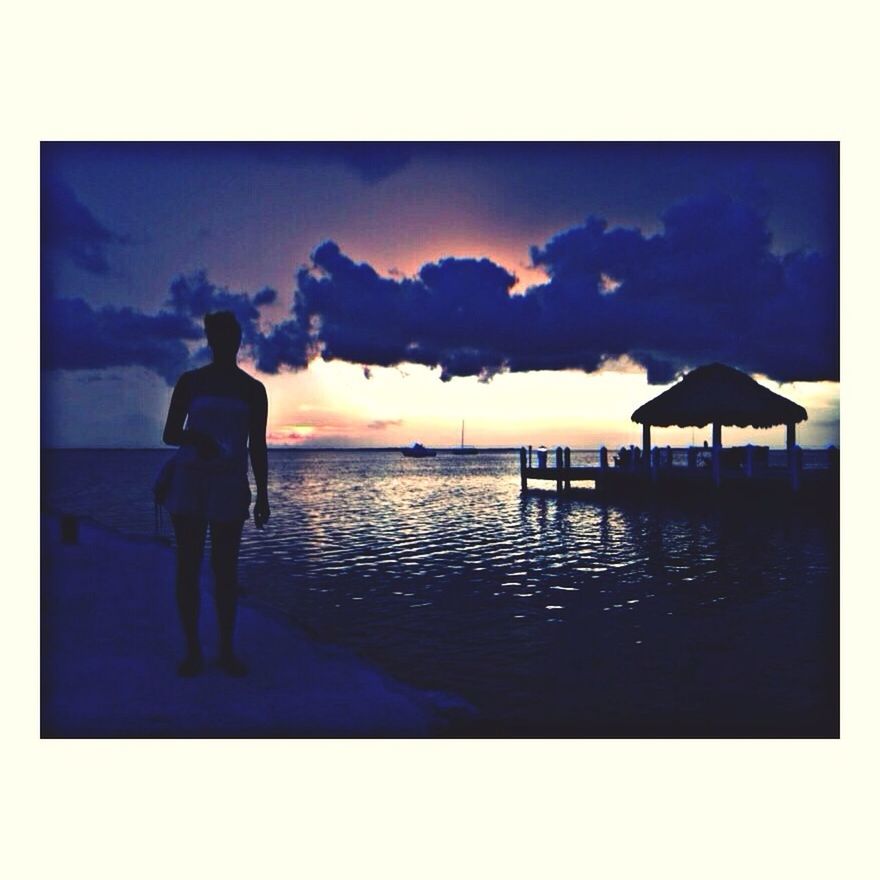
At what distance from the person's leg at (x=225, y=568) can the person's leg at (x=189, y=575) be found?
0.09 metres

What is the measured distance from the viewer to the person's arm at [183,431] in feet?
14.1

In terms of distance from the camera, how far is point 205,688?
4605 millimetres

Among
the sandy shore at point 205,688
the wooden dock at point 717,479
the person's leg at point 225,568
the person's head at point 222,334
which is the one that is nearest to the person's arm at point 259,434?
the person's leg at point 225,568

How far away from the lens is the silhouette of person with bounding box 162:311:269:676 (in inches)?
170

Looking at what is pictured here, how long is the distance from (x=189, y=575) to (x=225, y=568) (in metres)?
0.22

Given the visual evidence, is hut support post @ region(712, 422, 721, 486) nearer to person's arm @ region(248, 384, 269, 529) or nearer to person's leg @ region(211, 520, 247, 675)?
person's arm @ region(248, 384, 269, 529)

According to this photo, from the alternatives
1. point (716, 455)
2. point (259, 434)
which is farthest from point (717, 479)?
point (259, 434)

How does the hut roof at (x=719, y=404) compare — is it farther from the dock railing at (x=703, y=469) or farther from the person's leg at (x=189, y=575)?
the person's leg at (x=189, y=575)

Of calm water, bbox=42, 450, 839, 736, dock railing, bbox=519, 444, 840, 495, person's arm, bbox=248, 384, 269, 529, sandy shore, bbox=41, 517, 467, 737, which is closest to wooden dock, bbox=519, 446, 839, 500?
dock railing, bbox=519, 444, 840, 495

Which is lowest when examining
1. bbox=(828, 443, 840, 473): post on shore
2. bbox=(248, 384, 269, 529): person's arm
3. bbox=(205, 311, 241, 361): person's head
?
bbox=(828, 443, 840, 473): post on shore

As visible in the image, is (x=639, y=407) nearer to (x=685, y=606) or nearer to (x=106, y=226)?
(x=685, y=606)

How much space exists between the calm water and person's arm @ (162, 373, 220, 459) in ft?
5.60

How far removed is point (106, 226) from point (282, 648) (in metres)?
3.77
